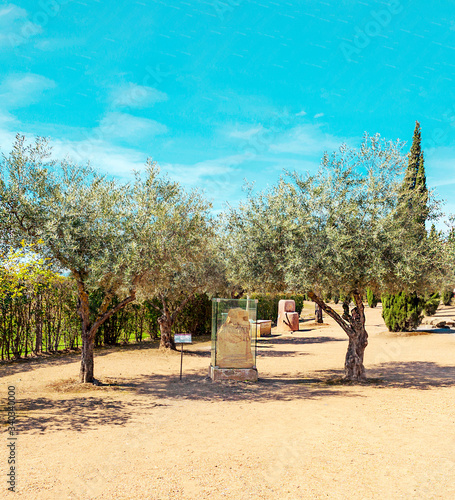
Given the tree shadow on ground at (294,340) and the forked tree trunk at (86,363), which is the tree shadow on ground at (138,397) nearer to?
the forked tree trunk at (86,363)

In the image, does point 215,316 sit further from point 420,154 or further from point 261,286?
point 420,154

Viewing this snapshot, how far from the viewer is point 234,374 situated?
1209 cm

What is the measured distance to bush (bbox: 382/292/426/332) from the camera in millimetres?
24078

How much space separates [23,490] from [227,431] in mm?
3517

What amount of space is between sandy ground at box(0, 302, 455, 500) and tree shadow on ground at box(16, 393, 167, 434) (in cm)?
2

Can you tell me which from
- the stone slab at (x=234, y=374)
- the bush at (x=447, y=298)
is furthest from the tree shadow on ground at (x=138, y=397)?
the bush at (x=447, y=298)

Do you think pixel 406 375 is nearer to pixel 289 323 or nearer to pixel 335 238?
pixel 335 238

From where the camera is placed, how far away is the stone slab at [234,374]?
12062 mm

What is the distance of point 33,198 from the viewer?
9.87 meters

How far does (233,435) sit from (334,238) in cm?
530

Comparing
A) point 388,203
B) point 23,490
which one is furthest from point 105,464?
point 388,203

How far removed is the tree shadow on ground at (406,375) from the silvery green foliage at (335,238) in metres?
2.80

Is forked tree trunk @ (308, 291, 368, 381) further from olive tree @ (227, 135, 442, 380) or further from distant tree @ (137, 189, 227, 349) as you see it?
distant tree @ (137, 189, 227, 349)

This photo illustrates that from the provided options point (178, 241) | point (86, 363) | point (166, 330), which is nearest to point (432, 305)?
point (166, 330)
